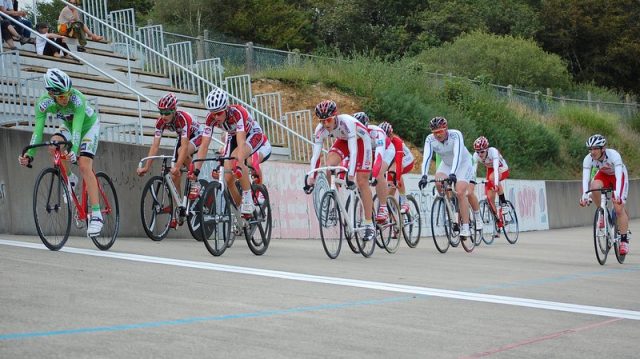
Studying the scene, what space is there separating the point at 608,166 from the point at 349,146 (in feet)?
14.2

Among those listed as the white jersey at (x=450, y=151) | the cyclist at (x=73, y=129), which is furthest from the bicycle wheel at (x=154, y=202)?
the white jersey at (x=450, y=151)

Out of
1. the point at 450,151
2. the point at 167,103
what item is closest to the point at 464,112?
the point at 450,151

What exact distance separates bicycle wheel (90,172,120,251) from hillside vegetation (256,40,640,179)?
1810cm

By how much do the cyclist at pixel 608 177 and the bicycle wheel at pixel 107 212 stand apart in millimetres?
6266

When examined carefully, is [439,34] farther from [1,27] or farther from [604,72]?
[1,27]

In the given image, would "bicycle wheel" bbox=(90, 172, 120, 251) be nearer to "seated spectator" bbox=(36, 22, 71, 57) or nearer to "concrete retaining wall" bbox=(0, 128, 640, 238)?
"concrete retaining wall" bbox=(0, 128, 640, 238)

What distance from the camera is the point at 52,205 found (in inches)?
424

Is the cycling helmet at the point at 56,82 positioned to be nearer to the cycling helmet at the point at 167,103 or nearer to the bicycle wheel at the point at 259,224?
the cycling helmet at the point at 167,103

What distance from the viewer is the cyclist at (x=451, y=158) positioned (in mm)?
15555

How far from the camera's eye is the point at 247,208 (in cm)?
1198

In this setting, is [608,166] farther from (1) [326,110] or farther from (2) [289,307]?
(2) [289,307]

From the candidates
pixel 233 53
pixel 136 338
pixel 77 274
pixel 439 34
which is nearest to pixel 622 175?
pixel 77 274

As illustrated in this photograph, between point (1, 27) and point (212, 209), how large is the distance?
33.7 feet

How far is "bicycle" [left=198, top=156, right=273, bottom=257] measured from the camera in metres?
11.2
